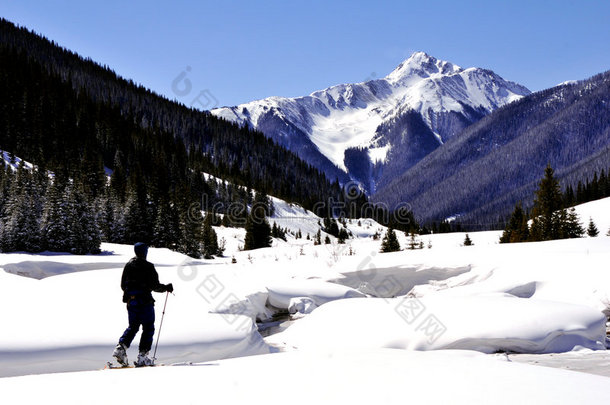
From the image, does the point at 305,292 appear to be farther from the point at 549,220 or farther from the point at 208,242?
the point at 208,242

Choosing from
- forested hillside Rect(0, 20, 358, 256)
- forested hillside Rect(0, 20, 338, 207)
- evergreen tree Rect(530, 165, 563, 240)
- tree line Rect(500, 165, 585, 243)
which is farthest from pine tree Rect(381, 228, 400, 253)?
forested hillside Rect(0, 20, 338, 207)

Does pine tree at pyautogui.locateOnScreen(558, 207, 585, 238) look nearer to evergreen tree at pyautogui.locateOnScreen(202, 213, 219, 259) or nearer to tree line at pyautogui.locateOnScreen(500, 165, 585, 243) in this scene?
tree line at pyautogui.locateOnScreen(500, 165, 585, 243)

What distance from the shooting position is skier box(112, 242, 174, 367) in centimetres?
626

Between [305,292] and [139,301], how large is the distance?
7969 millimetres

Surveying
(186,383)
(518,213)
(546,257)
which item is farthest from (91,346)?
(518,213)

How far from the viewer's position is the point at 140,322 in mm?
6367

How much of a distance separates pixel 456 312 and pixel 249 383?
602 cm

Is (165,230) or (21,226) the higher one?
(165,230)

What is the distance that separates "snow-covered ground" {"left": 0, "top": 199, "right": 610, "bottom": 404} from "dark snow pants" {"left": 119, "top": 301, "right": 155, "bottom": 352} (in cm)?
77

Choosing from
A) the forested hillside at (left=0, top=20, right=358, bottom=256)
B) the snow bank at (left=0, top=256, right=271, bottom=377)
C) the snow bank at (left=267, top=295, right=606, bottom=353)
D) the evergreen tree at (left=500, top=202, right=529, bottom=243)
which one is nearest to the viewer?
the snow bank at (left=0, top=256, right=271, bottom=377)

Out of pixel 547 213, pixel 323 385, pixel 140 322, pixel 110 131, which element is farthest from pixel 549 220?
pixel 110 131

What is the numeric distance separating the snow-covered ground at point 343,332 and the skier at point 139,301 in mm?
730

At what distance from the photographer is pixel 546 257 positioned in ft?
43.4

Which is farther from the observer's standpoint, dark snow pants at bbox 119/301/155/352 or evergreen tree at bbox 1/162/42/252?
evergreen tree at bbox 1/162/42/252
